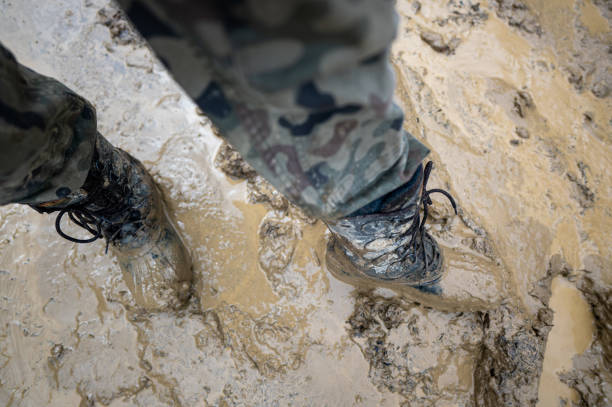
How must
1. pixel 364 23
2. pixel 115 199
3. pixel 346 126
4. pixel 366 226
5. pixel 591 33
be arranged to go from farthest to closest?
pixel 591 33
pixel 115 199
pixel 366 226
pixel 346 126
pixel 364 23

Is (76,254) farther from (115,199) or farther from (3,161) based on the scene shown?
(3,161)

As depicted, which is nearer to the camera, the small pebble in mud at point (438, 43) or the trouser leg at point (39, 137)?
the trouser leg at point (39, 137)

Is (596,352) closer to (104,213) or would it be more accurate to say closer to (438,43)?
(438,43)

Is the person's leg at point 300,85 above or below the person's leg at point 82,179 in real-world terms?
above

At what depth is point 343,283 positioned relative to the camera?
130cm

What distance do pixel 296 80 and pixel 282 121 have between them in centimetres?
10

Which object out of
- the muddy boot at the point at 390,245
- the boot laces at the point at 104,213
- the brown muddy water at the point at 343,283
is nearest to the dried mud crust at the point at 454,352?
the brown muddy water at the point at 343,283

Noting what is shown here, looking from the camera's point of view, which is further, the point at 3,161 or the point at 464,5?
the point at 464,5

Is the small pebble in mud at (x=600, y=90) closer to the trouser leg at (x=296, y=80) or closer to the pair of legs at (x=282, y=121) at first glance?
the pair of legs at (x=282, y=121)

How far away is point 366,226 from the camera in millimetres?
869

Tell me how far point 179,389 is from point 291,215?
70 cm

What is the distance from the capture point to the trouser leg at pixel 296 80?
16.1 inches

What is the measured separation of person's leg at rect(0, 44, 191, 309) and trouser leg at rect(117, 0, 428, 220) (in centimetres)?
47

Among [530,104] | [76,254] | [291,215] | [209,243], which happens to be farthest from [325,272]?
[530,104]
